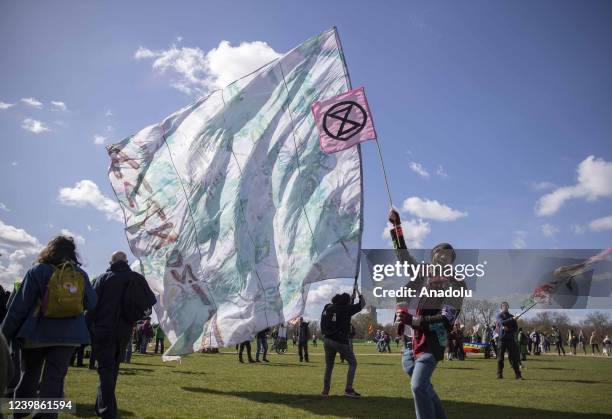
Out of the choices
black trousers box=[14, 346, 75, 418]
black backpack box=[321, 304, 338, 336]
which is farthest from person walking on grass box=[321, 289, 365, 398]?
black trousers box=[14, 346, 75, 418]

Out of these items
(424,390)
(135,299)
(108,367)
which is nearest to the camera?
(424,390)

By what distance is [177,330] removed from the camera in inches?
424

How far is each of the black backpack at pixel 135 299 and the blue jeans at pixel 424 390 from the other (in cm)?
422

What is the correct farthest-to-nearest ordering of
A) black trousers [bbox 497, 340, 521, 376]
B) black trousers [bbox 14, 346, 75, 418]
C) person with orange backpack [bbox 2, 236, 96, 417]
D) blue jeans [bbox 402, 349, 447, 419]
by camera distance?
black trousers [bbox 497, 340, 521, 376], black trousers [bbox 14, 346, 75, 418], person with orange backpack [bbox 2, 236, 96, 417], blue jeans [bbox 402, 349, 447, 419]

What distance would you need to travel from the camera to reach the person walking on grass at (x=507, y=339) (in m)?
16.2

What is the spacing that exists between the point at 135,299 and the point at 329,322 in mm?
4937

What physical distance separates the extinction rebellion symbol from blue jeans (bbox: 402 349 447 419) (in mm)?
6192

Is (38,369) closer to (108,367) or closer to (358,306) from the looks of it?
(108,367)

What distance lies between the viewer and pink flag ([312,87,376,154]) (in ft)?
35.5

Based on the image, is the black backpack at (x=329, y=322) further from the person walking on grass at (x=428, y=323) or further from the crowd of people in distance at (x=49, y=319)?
the crowd of people in distance at (x=49, y=319)

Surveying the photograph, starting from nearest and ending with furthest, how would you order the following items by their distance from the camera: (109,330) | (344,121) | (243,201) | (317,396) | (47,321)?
(47,321) < (109,330) < (317,396) < (344,121) < (243,201)

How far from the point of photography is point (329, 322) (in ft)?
36.3

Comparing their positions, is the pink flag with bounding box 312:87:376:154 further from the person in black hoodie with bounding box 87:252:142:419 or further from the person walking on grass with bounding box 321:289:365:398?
the person in black hoodie with bounding box 87:252:142:419

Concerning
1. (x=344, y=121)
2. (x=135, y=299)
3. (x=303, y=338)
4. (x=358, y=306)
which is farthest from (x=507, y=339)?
(x=135, y=299)
